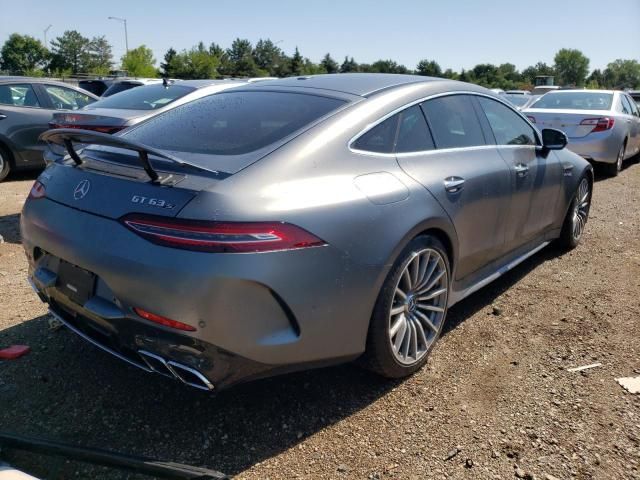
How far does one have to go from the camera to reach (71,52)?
95.8 metres

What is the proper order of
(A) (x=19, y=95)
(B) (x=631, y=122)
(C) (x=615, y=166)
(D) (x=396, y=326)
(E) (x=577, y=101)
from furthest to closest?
(B) (x=631, y=122), (E) (x=577, y=101), (C) (x=615, y=166), (A) (x=19, y=95), (D) (x=396, y=326)

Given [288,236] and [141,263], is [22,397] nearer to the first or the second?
[141,263]

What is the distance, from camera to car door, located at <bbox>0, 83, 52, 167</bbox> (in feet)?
26.2

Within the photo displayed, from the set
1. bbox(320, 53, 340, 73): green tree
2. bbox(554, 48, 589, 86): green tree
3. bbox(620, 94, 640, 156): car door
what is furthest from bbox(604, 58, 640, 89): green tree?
bbox(620, 94, 640, 156): car door

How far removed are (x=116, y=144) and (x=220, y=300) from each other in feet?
2.55

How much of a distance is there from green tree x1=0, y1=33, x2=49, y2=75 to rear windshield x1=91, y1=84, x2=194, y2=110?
96.7 meters

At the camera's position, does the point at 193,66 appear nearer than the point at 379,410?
No

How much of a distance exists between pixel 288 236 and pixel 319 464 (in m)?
0.97

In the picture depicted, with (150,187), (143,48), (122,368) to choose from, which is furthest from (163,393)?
(143,48)

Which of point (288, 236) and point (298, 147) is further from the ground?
point (298, 147)

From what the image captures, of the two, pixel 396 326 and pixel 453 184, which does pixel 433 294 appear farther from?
pixel 453 184

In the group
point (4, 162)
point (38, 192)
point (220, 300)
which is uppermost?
point (38, 192)

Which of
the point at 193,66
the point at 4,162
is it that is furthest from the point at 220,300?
the point at 193,66

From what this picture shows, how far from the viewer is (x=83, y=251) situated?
2.24m
